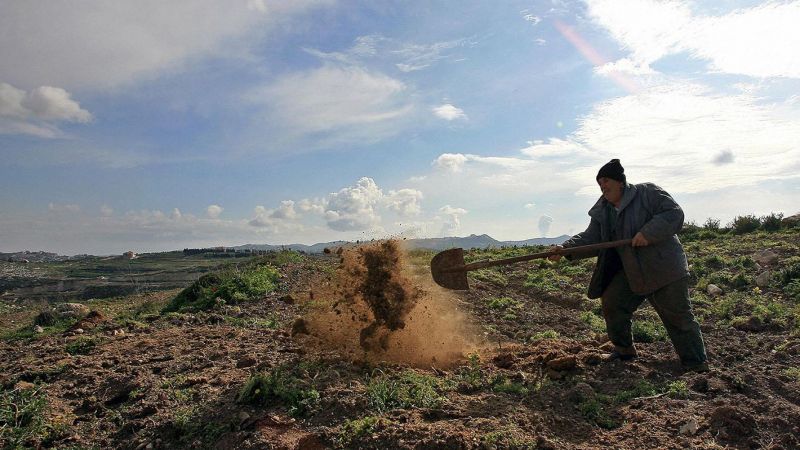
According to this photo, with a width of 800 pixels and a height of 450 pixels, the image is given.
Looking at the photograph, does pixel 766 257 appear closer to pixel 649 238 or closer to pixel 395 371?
pixel 649 238

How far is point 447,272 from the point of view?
619cm

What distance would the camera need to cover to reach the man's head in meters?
5.46

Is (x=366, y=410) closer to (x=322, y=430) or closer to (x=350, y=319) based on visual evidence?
(x=322, y=430)

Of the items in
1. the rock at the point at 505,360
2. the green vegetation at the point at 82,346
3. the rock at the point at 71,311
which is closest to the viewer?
the rock at the point at 505,360

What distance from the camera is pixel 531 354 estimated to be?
578 centimetres

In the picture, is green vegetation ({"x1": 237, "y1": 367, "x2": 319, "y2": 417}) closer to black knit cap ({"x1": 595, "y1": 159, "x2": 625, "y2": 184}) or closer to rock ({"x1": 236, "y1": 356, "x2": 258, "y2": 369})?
rock ({"x1": 236, "y1": 356, "x2": 258, "y2": 369})

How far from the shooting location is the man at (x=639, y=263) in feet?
16.6

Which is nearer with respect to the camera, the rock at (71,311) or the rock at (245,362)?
the rock at (245,362)

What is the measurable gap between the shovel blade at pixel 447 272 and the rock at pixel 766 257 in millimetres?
7632

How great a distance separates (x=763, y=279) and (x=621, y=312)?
5187 mm

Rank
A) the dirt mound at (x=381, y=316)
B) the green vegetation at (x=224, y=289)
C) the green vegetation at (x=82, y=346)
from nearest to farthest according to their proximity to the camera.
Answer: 1. the dirt mound at (x=381, y=316)
2. the green vegetation at (x=82, y=346)
3. the green vegetation at (x=224, y=289)

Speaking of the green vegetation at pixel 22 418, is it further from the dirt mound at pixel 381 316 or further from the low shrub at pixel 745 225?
the low shrub at pixel 745 225

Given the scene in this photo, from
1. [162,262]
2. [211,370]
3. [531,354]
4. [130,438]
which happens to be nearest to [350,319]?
[211,370]

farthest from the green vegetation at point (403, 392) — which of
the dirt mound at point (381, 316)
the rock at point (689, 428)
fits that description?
the rock at point (689, 428)
